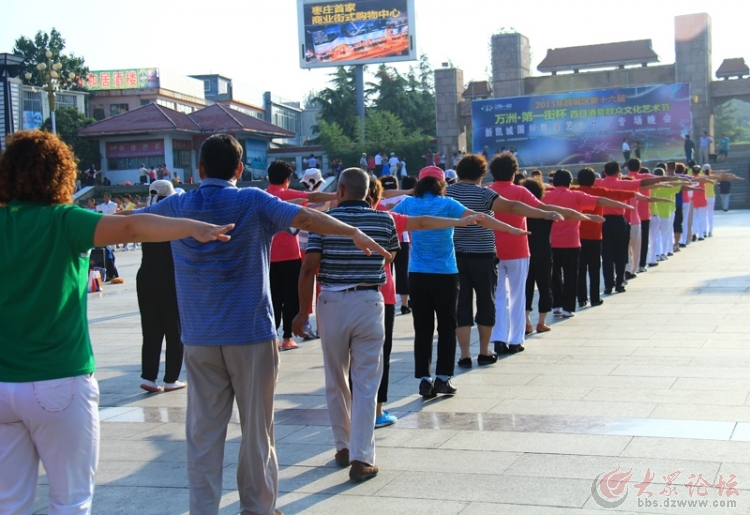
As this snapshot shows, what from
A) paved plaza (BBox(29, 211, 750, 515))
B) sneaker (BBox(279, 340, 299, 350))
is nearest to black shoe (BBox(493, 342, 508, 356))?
paved plaza (BBox(29, 211, 750, 515))

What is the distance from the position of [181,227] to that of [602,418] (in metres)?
3.63

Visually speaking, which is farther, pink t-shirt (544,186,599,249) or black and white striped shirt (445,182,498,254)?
pink t-shirt (544,186,599,249)

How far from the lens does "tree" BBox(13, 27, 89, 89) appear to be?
7400 cm

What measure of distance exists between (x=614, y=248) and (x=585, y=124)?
29022 mm

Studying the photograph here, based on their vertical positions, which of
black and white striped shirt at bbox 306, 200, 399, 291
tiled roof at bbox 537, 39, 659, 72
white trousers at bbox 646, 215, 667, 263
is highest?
tiled roof at bbox 537, 39, 659, 72

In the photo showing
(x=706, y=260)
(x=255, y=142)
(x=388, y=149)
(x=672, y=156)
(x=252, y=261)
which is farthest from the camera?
(x=255, y=142)

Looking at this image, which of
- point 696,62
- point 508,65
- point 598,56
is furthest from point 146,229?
point 598,56

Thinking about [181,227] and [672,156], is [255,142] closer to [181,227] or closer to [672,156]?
[672,156]

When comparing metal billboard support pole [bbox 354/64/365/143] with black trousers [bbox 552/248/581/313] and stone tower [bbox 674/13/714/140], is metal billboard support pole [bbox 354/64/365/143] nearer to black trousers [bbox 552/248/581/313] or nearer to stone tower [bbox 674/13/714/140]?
stone tower [bbox 674/13/714/140]

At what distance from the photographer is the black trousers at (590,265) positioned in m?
11.6

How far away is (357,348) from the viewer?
17.0 feet

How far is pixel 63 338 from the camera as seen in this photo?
3.35 m

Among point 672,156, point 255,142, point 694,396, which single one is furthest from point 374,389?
point 255,142

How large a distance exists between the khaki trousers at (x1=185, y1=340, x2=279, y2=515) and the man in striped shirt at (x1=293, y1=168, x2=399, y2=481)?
2.99 feet
